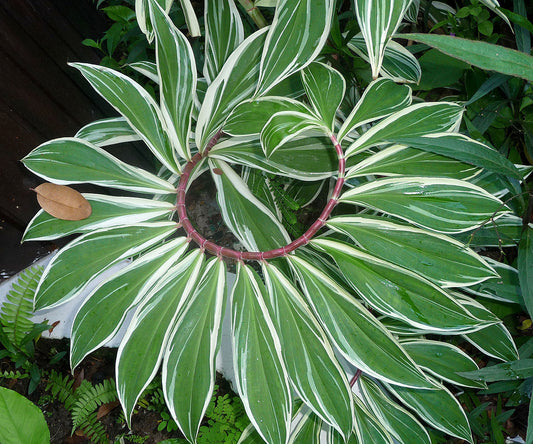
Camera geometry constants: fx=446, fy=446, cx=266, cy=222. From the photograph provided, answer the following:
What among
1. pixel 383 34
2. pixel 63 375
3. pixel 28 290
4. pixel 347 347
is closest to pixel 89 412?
pixel 63 375

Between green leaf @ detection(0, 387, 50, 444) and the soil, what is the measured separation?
1.97 ft

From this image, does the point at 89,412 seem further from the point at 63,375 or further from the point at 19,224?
the point at 19,224

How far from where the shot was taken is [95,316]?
103cm

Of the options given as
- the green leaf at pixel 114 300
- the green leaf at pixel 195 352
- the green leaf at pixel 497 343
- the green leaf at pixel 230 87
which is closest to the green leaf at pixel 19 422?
the green leaf at pixel 114 300

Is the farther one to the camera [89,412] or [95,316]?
[89,412]

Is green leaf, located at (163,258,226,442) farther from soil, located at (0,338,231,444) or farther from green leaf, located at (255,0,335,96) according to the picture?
soil, located at (0,338,231,444)

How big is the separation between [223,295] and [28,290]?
90 cm

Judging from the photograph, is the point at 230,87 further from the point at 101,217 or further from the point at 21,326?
the point at 21,326

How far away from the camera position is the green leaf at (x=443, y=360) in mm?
1157

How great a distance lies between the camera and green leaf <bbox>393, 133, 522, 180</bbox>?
891 mm

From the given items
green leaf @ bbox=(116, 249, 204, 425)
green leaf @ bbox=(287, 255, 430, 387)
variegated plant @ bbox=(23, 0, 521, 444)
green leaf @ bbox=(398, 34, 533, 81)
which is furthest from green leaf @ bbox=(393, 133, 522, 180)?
green leaf @ bbox=(116, 249, 204, 425)

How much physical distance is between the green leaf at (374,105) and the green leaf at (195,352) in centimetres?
44

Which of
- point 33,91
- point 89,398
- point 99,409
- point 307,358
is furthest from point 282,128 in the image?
point 99,409

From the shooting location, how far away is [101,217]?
3.56 ft
